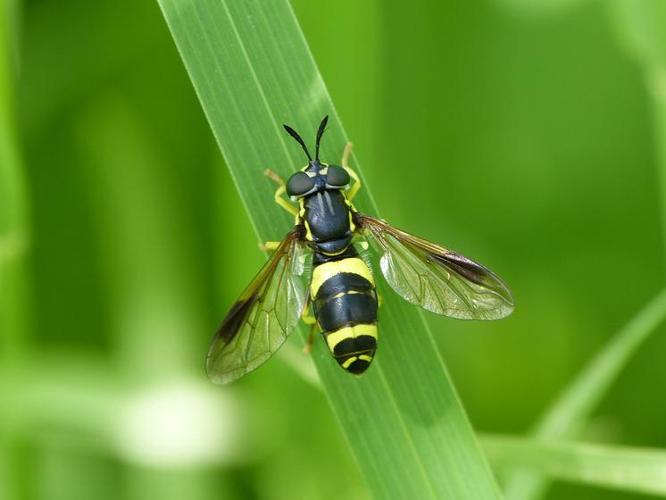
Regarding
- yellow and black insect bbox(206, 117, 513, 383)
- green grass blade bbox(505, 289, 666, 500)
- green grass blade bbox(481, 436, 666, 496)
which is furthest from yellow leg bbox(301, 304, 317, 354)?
green grass blade bbox(505, 289, 666, 500)

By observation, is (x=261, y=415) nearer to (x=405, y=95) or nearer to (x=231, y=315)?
(x=231, y=315)

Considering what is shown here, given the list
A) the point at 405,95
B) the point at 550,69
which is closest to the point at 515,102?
the point at 550,69

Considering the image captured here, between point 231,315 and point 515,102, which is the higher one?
point 515,102

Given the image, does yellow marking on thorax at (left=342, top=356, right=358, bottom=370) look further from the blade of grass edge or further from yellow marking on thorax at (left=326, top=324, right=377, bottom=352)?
the blade of grass edge

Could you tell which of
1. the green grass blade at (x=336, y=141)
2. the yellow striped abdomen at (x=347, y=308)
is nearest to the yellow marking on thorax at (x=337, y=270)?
the yellow striped abdomen at (x=347, y=308)

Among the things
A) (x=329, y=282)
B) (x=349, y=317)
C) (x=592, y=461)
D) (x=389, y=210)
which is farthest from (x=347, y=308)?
(x=389, y=210)

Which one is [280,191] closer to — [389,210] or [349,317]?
[349,317]

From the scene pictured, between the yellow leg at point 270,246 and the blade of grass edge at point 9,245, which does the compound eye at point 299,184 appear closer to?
the yellow leg at point 270,246
